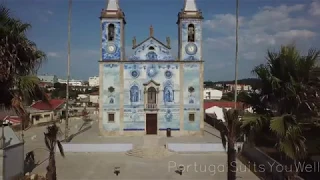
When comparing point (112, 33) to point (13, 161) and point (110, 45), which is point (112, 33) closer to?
point (110, 45)

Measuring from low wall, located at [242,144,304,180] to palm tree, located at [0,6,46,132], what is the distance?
332 inches

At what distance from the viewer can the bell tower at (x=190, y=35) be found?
30234 millimetres

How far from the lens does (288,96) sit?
8445 millimetres

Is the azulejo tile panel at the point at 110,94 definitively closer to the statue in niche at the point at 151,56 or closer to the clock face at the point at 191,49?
the statue in niche at the point at 151,56

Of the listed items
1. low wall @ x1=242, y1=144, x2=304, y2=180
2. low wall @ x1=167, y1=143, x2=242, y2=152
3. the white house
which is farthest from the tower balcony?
the white house

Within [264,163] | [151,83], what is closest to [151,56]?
[151,83]

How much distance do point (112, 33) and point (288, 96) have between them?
76.9 ft

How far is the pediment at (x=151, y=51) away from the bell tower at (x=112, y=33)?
1307 mm

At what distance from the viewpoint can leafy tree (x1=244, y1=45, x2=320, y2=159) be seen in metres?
8.02

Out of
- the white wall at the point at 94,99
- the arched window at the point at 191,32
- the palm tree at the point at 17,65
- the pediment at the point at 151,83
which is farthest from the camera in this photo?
the white wall at the point at 94,99

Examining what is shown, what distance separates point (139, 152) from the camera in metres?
22.2

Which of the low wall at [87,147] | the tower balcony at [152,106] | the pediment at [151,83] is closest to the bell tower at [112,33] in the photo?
the pediment at [151,83]

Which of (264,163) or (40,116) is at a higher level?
(40,116)

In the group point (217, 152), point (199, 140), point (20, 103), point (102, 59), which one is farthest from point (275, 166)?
point (102, 59)
